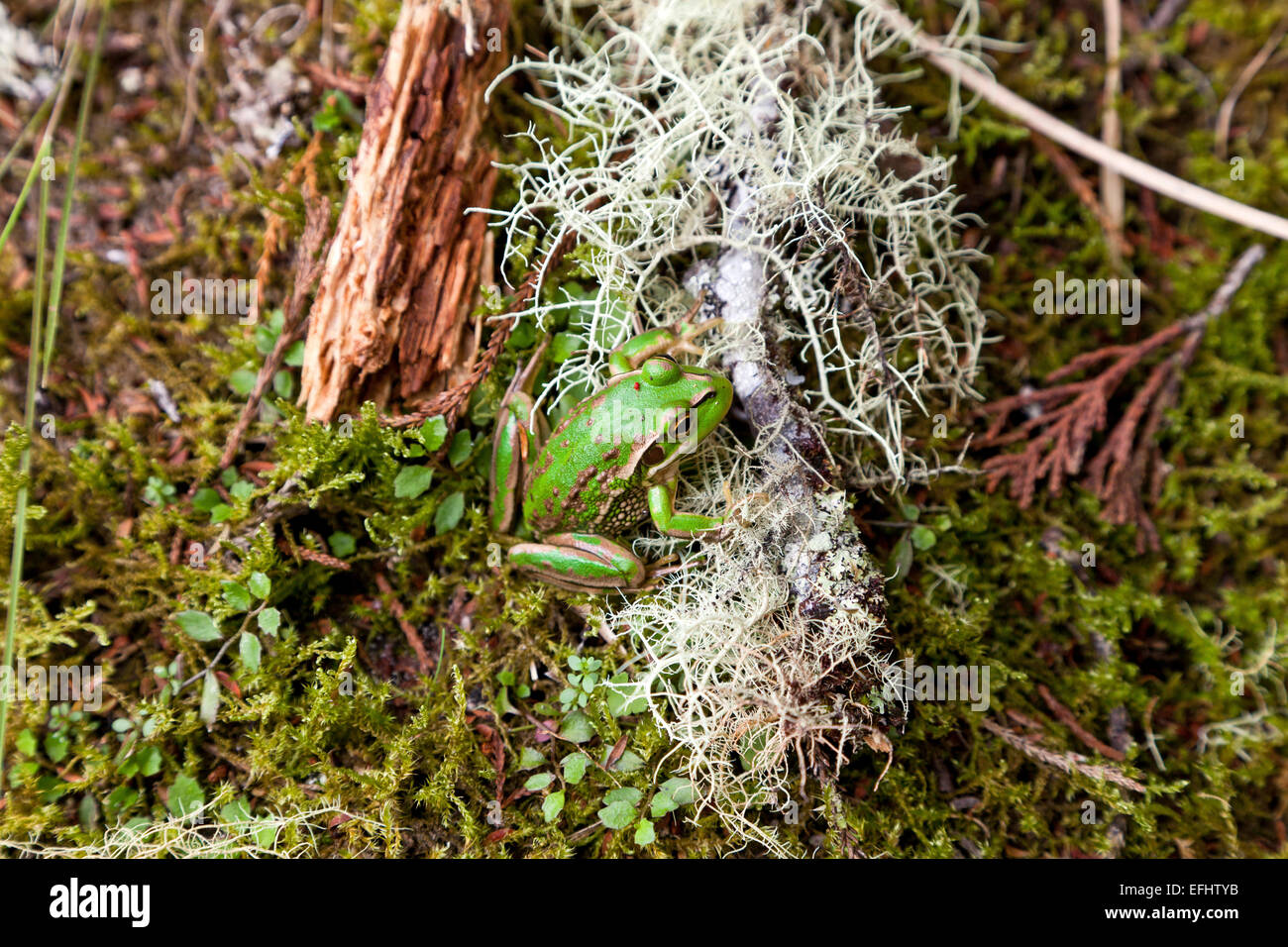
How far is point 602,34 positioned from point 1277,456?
158 inches

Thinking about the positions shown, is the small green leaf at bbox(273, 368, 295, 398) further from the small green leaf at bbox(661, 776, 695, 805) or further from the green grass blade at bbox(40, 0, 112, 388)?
the small green leaf at bbox(661, 776, 695, 805)

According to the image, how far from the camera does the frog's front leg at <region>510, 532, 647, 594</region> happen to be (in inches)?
114

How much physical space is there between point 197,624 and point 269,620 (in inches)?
12.8

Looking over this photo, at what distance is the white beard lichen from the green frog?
0.56 feet

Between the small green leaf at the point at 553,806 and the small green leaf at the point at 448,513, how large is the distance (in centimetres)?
121

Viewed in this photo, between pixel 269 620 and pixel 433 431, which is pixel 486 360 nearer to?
pixel 433 431

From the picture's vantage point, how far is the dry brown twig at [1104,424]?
3.29 m

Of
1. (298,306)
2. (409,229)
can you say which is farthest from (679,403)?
(298,306)

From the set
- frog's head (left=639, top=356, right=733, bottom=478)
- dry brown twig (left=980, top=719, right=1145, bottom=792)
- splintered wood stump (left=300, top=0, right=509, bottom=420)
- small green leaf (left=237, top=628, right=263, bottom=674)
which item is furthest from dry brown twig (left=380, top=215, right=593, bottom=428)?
dry brown twig (left=980, top=719, right=1145, bottom=792)

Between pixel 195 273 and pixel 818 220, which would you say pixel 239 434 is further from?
pixel 818 220

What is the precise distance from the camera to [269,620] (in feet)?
9.41
